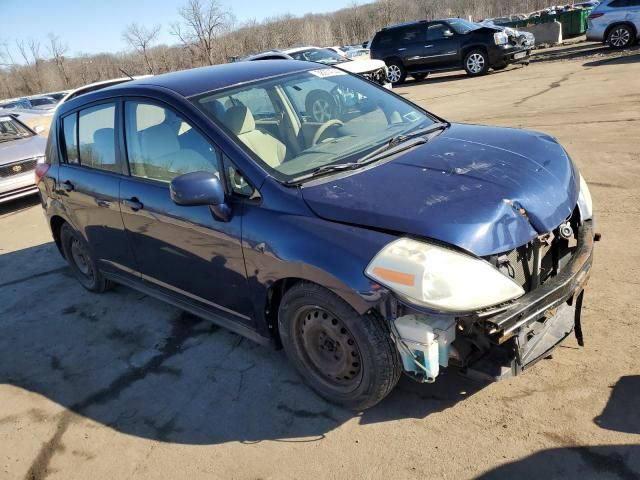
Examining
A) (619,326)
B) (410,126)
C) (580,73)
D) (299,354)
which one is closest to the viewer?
(299,354)

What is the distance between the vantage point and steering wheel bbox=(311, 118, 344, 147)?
11.2 ft

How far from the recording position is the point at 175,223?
3.41 meters

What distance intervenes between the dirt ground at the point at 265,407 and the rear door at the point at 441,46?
43.3 feet

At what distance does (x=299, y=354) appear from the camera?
10.1 feet

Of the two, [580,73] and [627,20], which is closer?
[580,73]

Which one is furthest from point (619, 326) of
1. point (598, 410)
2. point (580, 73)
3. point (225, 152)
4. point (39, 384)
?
point (580, 73)

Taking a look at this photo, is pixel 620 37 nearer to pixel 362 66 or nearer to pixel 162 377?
pixel 362 66

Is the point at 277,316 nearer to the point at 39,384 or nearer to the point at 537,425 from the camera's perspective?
the point at 537,425

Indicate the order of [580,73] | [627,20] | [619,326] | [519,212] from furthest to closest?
1. [627,20]
2. [580,73]
3. [619,326]
4. [519,212]

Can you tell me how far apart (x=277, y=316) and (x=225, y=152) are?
0.99m

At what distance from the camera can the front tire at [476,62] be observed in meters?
16.5

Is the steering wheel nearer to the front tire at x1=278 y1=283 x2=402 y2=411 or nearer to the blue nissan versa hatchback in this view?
the blue nissan versa hatchback

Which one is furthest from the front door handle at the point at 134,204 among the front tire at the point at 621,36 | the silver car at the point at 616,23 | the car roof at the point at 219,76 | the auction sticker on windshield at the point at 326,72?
the front tire at the point at 621,36

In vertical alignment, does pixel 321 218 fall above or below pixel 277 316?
above
